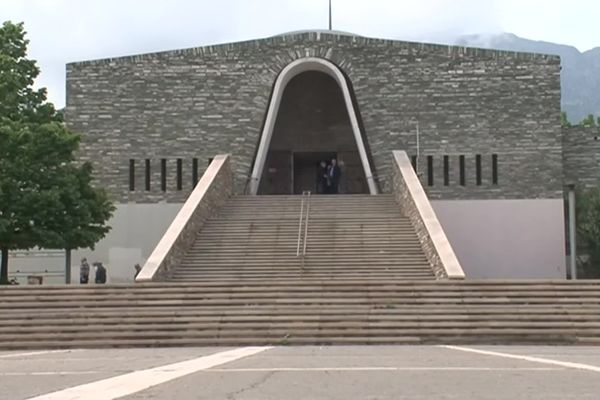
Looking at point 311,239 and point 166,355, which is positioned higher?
point 311,239

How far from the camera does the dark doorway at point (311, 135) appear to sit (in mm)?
32125

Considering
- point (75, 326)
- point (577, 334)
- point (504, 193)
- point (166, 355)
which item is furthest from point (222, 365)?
point (504, 193)

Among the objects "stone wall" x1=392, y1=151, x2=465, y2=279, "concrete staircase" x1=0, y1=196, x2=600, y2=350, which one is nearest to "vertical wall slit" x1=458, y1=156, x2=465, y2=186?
"stone wall" x1=392, y1=151, x2=465, y2=279

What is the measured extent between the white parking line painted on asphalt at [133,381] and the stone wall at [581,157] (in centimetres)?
2052

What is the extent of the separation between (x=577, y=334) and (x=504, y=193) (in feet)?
46.9

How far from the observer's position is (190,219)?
19.7 m

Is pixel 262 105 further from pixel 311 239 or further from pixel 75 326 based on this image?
pixel 75 326

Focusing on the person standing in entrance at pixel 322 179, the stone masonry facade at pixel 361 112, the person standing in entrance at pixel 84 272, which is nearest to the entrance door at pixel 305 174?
the person standing in entrance at pixel 322 179

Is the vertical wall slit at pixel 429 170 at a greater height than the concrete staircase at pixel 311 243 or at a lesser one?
greater

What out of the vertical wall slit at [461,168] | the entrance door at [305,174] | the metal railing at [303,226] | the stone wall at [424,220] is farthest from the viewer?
the entrance door at [305,174]

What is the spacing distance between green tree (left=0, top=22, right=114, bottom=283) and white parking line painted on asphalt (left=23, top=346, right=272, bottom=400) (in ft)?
36.2

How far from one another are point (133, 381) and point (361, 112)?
21372 millimetres

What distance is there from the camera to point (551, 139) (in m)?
26.8

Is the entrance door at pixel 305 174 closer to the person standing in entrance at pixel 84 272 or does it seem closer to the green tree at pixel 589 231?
the green tree at pixel 589 231
